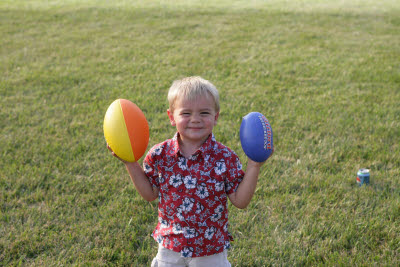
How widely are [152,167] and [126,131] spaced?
23 cm

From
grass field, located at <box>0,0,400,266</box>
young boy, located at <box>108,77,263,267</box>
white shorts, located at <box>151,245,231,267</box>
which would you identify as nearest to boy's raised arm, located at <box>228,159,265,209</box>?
young boy, located at <box>108,77,263,267</box>

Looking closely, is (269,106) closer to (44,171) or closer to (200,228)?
(44,171)

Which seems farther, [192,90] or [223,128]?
[223,128]

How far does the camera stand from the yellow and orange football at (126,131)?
82.7 inches

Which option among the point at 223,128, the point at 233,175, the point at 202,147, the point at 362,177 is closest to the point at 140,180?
the point at 202,147

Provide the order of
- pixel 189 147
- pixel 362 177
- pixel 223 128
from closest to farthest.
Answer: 1. pixel 189 147
2. pixel 362 177
3. pixel 223 128

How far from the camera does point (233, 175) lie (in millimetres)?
1981

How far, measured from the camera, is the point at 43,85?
19.5ft

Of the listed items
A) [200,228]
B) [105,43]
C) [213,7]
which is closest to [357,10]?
[213,7]

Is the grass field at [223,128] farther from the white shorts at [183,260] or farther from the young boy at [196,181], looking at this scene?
the young boy at [196,181]

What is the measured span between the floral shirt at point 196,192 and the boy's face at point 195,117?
0.07 m

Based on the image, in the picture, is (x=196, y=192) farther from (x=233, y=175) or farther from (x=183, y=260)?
(x=183, y=260)

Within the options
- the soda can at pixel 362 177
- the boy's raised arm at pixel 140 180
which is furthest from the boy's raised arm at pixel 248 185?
the soda can at pixel 362 177

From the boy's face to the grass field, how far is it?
1.13 m
